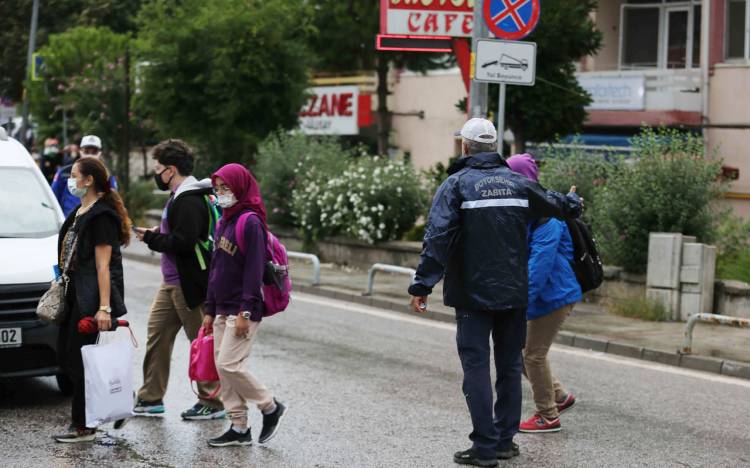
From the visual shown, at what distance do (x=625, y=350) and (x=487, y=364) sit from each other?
18.1 feet

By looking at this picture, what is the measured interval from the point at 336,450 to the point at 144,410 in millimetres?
1639

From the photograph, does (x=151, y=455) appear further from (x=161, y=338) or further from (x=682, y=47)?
(x=682, y=47)

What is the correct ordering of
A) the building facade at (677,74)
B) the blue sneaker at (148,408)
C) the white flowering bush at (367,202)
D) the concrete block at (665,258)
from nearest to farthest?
the blue sneaker at (148,408) < the concrete block at (665,258) < the white flowering bush at (367,202) < the building facade at (677,74)

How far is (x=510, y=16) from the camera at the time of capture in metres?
14.1

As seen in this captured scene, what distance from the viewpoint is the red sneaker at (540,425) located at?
834cm

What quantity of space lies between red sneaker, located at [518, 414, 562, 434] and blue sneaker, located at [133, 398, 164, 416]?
2.46 metres

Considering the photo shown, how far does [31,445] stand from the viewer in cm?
775

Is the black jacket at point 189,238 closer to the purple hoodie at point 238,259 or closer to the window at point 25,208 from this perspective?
the purple hoodie at point 238,259

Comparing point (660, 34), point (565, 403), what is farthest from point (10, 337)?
point (660, 34)

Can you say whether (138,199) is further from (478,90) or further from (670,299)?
(670,299)

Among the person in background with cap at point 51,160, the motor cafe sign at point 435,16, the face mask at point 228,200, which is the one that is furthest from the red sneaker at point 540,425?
the person in background with cap at point 51,160

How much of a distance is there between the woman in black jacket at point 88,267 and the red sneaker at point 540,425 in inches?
107

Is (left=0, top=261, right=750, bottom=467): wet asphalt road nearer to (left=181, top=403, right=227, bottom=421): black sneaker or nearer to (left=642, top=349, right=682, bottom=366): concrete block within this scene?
(left=181, top=403, right=227, bottom=421): black sneaker

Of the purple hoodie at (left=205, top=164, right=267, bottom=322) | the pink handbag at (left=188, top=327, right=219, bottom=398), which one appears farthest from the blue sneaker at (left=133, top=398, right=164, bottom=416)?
the purple hoodie at (left=205, top=164, right=267, bottom=322)
